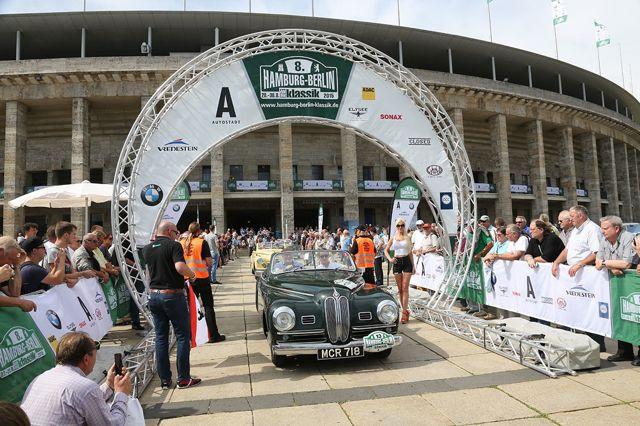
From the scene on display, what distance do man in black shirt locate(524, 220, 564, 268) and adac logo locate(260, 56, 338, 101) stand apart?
4816 millimetres

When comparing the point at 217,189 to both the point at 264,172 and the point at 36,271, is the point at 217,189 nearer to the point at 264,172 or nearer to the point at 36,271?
the point at 264,172

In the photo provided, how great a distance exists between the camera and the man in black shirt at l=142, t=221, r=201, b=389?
5.07 m

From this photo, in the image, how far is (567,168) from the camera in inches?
1576

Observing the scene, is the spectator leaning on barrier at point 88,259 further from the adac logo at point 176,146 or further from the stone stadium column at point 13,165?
the stone stadium column at point 13,165

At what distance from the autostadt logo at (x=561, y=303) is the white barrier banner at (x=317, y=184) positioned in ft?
87.9

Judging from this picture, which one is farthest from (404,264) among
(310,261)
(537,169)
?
(537,169)

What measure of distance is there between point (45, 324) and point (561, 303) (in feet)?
23.6

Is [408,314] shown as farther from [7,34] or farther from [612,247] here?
[7,34]

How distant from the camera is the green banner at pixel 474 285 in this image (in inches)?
342

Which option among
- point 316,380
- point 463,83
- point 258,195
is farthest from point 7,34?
point 316,380

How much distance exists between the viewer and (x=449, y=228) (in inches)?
353

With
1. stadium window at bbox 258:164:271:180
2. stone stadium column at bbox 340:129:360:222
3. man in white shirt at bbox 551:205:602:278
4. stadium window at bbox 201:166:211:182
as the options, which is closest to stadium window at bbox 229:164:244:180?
stadium window at bbox 258:164:271:180

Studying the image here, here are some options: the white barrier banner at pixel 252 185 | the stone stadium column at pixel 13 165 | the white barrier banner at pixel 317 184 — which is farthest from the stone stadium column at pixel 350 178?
the stone stadium column at pixel 13 165

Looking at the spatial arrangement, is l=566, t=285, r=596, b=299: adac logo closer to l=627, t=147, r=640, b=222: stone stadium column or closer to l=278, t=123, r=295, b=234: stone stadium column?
l=278, t=123, r=295, b=234: stone stadium column
